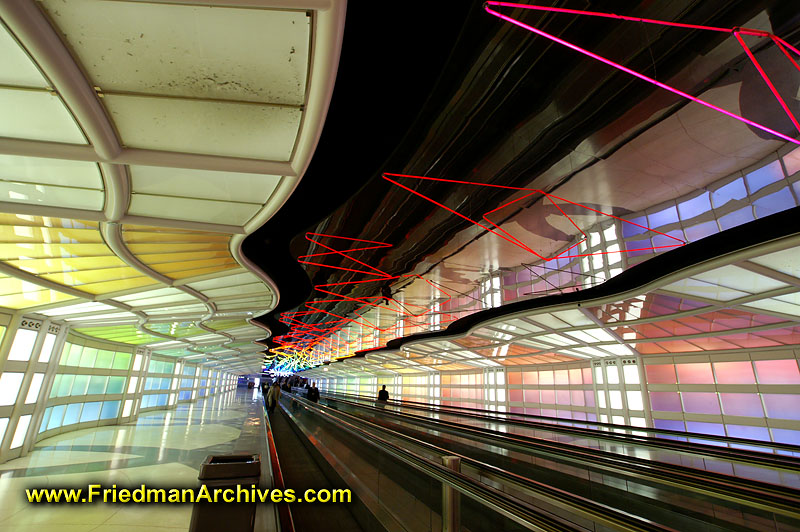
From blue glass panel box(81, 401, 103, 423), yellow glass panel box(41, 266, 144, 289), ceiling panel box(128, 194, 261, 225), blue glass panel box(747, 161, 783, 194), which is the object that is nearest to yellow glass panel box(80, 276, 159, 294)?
yellow glass panel box(41, 266, 144, 289)

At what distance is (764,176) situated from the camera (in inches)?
406

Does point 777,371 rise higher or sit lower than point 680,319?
lower

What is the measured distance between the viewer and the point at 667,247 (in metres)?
12.5

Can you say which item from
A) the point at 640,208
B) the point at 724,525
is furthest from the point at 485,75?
the point at 640,208

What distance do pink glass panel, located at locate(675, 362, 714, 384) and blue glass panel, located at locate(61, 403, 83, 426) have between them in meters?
28.1

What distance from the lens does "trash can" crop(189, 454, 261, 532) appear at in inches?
135

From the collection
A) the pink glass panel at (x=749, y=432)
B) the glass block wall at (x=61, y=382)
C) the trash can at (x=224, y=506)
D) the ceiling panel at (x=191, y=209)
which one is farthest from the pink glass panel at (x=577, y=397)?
the glass block wall at (x=61, y=382)

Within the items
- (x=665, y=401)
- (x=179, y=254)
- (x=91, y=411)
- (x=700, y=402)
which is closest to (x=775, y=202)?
(x=700, y=402)

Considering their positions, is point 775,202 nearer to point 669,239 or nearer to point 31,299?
point 669,239

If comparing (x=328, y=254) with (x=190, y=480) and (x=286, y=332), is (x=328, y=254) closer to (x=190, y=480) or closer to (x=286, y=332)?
(x=190, y=480)

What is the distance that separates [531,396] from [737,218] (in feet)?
56.5

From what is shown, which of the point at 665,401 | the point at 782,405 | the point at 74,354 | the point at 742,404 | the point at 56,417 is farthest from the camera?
the point at 74,354

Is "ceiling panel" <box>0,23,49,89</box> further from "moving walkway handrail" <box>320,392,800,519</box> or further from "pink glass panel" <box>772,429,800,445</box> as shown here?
"pink glass panel" <box>772,429,800,445</box>

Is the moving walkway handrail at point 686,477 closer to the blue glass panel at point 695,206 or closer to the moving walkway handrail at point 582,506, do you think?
the moving walkway handrail at point 582,506
